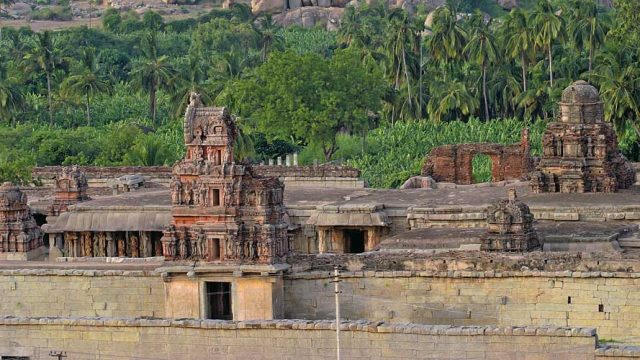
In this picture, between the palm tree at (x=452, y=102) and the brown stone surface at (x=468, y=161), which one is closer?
the brown stone surface at (x=468, y=161)

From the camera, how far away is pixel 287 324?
53.4 metres

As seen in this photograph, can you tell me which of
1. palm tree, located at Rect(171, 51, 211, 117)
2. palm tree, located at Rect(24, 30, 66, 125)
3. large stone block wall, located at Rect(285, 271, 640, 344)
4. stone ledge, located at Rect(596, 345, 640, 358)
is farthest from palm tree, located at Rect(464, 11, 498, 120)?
stone ledge, located at Rect(596, 345, 640, 358)

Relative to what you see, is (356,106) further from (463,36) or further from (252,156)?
(463,36)

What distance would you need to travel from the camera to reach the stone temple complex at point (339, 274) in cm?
5334

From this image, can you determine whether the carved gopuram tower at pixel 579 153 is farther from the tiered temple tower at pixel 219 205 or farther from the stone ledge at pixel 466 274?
the tiered temple tower at pixel 219 205

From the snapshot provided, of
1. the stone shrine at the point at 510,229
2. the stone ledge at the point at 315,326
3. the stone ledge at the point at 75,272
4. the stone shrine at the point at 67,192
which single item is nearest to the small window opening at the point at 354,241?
the stone shrine at the point at 510,229

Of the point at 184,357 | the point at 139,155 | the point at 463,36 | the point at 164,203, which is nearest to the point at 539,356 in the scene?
the point at 184,357

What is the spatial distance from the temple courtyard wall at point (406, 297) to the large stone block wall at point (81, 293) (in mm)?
25

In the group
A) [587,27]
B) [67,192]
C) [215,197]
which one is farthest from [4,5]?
[215,197]

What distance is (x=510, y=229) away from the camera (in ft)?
193

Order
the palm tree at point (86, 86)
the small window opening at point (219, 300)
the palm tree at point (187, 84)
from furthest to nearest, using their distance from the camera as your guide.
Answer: the palm tree at point (86, 86), the palm tree at point (187, 84), the small window opening at point (219, 300)

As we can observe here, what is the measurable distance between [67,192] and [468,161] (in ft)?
Answer: 52.0

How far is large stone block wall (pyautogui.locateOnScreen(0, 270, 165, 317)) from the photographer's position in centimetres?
5866

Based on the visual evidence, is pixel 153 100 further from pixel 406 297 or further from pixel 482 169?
pixel 406 297
